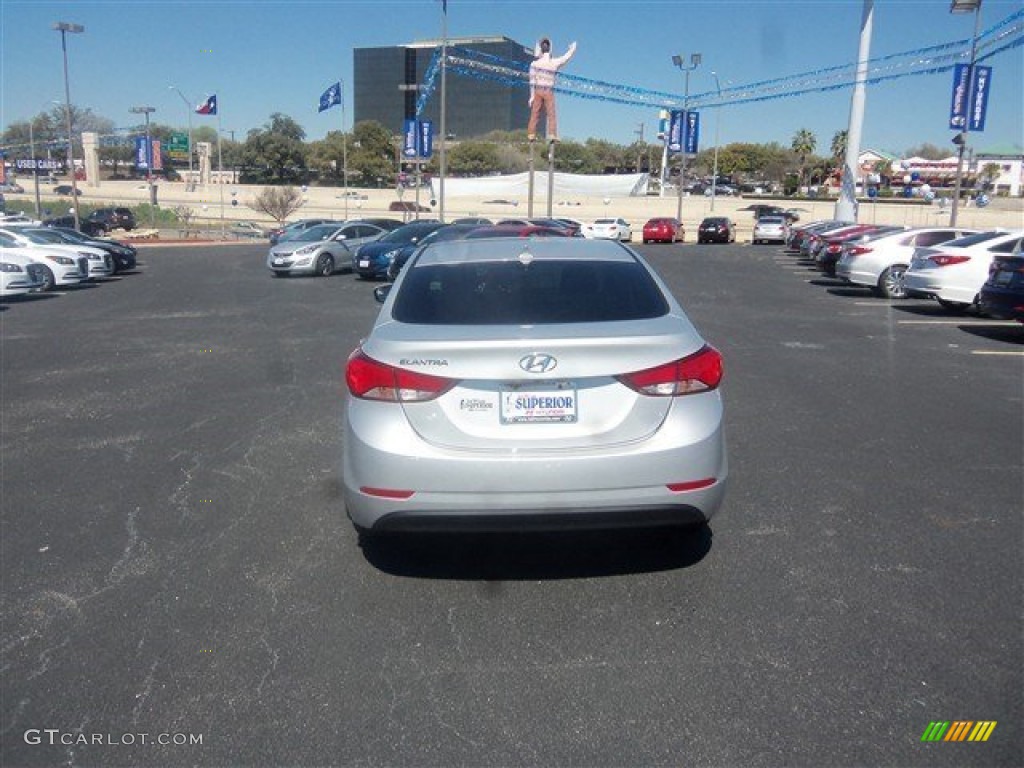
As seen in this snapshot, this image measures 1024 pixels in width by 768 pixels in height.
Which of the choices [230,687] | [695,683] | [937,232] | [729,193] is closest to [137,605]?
[230,687]

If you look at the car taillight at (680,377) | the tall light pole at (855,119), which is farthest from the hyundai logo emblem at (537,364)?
the tall light pole at (855,119)

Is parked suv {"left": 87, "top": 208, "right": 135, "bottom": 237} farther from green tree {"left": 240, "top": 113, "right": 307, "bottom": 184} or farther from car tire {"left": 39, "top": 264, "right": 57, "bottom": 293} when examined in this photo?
green tree {"left": 240, "top": 113, "right": 307, "bottom": 184}

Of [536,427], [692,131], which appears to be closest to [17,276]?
[536,427]

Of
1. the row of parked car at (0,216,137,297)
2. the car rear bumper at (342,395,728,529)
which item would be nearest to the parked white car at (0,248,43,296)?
the row of parked car at (0,216,137,297)

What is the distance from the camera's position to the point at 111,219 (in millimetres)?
56281

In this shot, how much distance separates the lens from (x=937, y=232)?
1917 cm

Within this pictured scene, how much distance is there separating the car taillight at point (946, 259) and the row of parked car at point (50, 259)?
18465 millimetres

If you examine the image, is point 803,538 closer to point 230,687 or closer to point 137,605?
point 230,687

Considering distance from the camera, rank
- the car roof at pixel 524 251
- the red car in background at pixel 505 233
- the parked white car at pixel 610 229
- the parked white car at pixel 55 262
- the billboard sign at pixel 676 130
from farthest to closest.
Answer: the billboard sign at pixel 676 130, the parked white car at pixel 610 229, the parked white car at pixel 55 262, the red car in background at pixel 505 233, the car roof at pixel 524 251

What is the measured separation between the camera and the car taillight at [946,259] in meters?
15.0

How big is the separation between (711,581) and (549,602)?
0.85m

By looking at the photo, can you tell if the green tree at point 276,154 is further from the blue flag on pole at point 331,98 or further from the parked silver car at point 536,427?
the parked silver car at point 536,427

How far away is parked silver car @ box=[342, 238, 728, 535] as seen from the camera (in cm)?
377

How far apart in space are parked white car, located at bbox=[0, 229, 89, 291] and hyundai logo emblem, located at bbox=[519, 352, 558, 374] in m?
20.6
